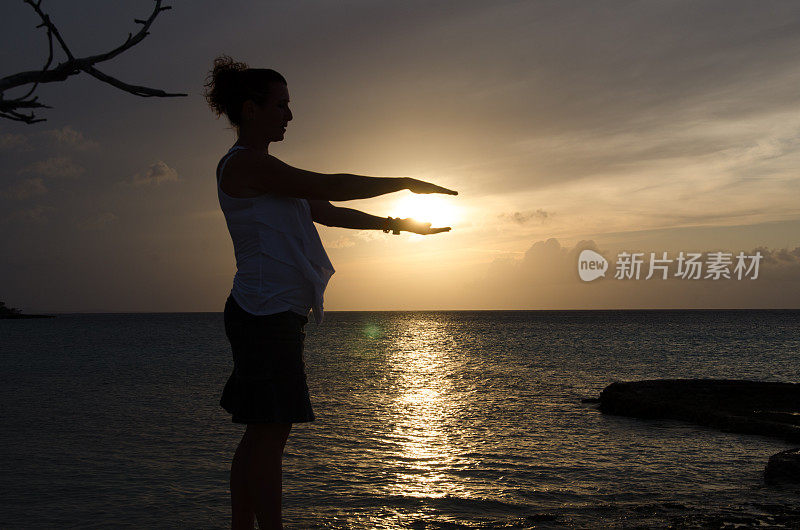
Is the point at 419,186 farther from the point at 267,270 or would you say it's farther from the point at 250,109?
the point at 250,109

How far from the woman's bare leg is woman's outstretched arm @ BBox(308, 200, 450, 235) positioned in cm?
106

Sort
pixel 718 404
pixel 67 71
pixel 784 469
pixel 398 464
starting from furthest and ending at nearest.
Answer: pixel 718 404
pixel 398 464
pixel 784 469
pixel 67 71

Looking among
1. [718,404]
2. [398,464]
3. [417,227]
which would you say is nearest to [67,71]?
[417,227]

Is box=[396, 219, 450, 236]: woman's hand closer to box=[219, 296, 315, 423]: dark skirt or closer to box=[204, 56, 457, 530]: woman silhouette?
box=[204, 56, 457, 530]: woman silhouette

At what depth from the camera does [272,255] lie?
2.67 meters

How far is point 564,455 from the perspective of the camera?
1344 centimetres

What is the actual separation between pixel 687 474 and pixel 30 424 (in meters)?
18.2

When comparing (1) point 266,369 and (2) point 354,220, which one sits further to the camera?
(2) point 354,220

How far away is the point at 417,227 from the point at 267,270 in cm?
78

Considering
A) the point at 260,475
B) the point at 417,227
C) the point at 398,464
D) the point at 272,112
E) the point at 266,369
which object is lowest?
the point at 398,464

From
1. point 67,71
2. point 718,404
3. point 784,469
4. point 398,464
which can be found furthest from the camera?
point 718,404

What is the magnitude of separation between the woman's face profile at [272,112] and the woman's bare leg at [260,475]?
4.45 ft

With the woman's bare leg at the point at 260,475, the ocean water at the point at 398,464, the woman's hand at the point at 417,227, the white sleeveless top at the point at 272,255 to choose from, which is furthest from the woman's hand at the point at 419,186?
the ocean water at the point at 398,464

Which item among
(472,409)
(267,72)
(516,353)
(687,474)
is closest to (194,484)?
(687,474)
